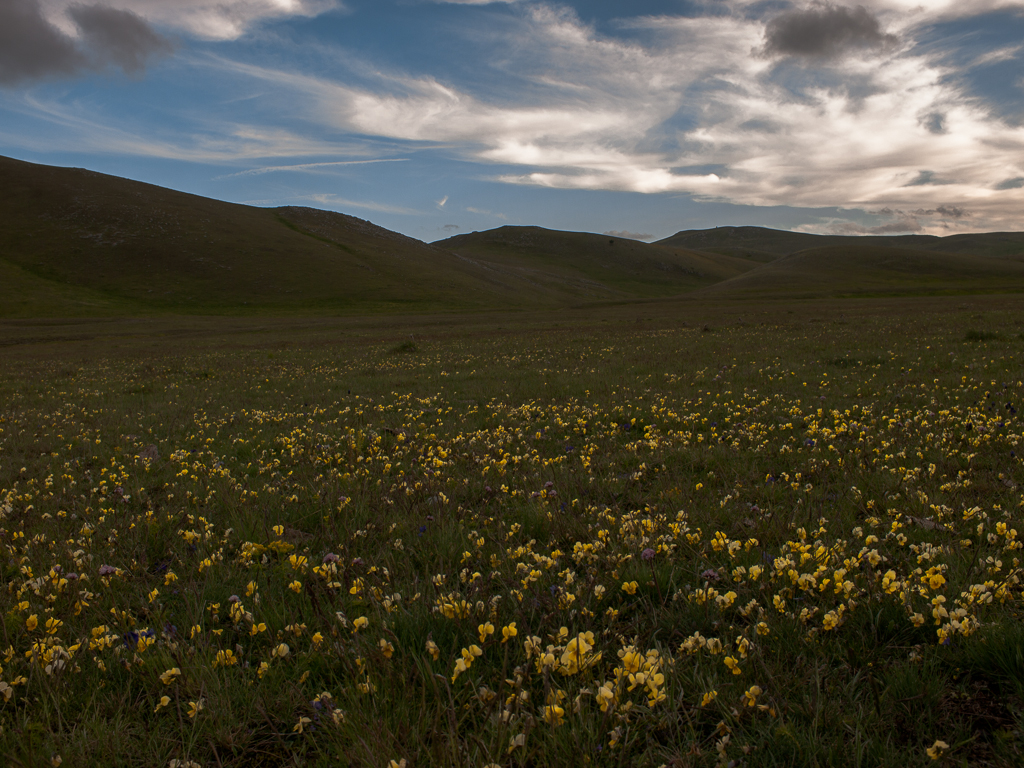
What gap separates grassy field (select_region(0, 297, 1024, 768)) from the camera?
2561mm

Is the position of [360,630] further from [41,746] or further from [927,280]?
[927,280]

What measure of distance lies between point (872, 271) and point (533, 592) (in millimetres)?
197676

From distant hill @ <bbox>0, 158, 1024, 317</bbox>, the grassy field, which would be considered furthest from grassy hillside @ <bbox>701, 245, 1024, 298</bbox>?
the grassy field

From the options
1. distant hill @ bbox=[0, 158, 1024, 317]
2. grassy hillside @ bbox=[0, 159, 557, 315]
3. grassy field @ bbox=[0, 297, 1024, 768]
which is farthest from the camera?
distant hill @ bbox=[0, 158, 1024, 317]

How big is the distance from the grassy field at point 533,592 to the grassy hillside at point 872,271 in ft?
441

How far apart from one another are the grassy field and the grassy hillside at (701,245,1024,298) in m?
134

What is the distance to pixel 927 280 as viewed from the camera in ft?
486

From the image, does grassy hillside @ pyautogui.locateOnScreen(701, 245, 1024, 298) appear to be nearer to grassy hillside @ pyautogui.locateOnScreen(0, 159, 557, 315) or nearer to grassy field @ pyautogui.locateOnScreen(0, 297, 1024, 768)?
grassy hillside @ pyautogui.locateOnScreen(0, 159, 557, 315)

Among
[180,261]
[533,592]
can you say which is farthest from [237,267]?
[533,592]

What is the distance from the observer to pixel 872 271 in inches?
6447

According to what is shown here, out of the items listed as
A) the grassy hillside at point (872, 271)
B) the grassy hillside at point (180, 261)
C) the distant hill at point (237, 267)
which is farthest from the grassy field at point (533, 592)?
the grassy hillside at point (872, 271)

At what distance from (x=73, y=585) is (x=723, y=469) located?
22.0ft

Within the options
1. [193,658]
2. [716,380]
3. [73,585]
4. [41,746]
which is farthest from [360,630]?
[716,380]

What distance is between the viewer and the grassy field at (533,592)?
256 centimetres
